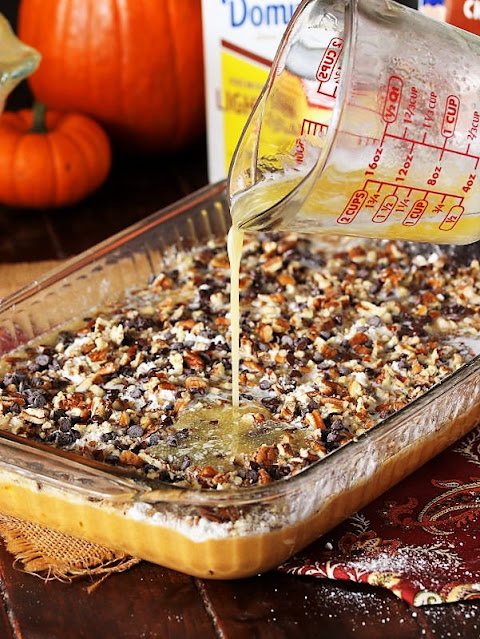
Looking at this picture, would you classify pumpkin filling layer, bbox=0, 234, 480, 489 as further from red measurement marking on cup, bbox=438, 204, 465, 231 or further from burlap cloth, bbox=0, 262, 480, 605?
red measurement marking on cup, bbox=438, 204, 465, 231

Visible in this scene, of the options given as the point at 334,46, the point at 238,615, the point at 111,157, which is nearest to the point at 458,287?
the point at 334,46

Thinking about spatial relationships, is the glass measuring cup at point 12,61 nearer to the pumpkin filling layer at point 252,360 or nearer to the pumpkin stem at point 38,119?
the pumpkin stem at point 38,119

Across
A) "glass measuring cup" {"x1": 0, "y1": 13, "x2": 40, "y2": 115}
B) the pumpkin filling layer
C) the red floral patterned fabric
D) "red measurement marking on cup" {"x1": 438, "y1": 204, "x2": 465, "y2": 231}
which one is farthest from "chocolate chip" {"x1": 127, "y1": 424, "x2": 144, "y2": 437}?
"glass measuring cup" {"x1": 0, "y1": 13, "x2": 40, "y2": 115}

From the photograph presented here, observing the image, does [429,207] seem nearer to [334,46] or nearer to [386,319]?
[334,46]

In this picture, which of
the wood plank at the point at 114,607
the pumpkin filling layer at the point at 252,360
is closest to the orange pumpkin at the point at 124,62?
the pumpkin filling layer at the point at 252,360

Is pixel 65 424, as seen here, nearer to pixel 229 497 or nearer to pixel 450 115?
pixel 229 497

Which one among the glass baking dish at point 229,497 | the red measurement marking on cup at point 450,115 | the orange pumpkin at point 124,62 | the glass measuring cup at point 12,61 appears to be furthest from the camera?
the orange pumpkin at point 124,62

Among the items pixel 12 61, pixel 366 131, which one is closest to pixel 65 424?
pixel 366 131
